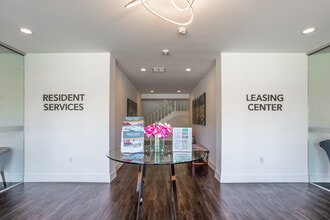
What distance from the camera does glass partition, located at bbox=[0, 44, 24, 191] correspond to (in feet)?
11.2

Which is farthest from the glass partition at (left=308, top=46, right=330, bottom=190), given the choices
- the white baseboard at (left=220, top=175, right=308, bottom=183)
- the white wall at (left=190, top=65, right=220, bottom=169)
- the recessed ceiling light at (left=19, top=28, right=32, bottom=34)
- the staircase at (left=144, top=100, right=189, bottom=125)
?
the staircase at (left=144, top=100, right=189, bottom=125)

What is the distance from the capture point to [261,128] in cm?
383

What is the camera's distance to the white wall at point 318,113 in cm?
360

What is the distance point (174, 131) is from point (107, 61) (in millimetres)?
2206

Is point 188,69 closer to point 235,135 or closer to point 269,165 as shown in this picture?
point 235,135

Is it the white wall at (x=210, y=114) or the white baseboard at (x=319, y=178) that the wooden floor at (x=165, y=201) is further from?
the white wall at (x=210, y=114)

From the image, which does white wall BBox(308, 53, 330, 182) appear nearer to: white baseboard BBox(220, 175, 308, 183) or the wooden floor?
white baseboard BBox(220, 175, 308, 183)

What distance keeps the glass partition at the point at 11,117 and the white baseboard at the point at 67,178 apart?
217 mm

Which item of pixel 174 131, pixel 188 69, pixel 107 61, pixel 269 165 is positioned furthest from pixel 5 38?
pixel 269 165

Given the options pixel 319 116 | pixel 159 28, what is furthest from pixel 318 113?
pixel 159 28

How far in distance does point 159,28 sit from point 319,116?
11.1ft

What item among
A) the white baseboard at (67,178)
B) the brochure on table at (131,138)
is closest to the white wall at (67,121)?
the white baseboard at (67,178)

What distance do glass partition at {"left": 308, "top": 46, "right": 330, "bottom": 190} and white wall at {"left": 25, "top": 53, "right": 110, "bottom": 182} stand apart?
397 centimetres

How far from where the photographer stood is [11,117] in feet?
11.7
